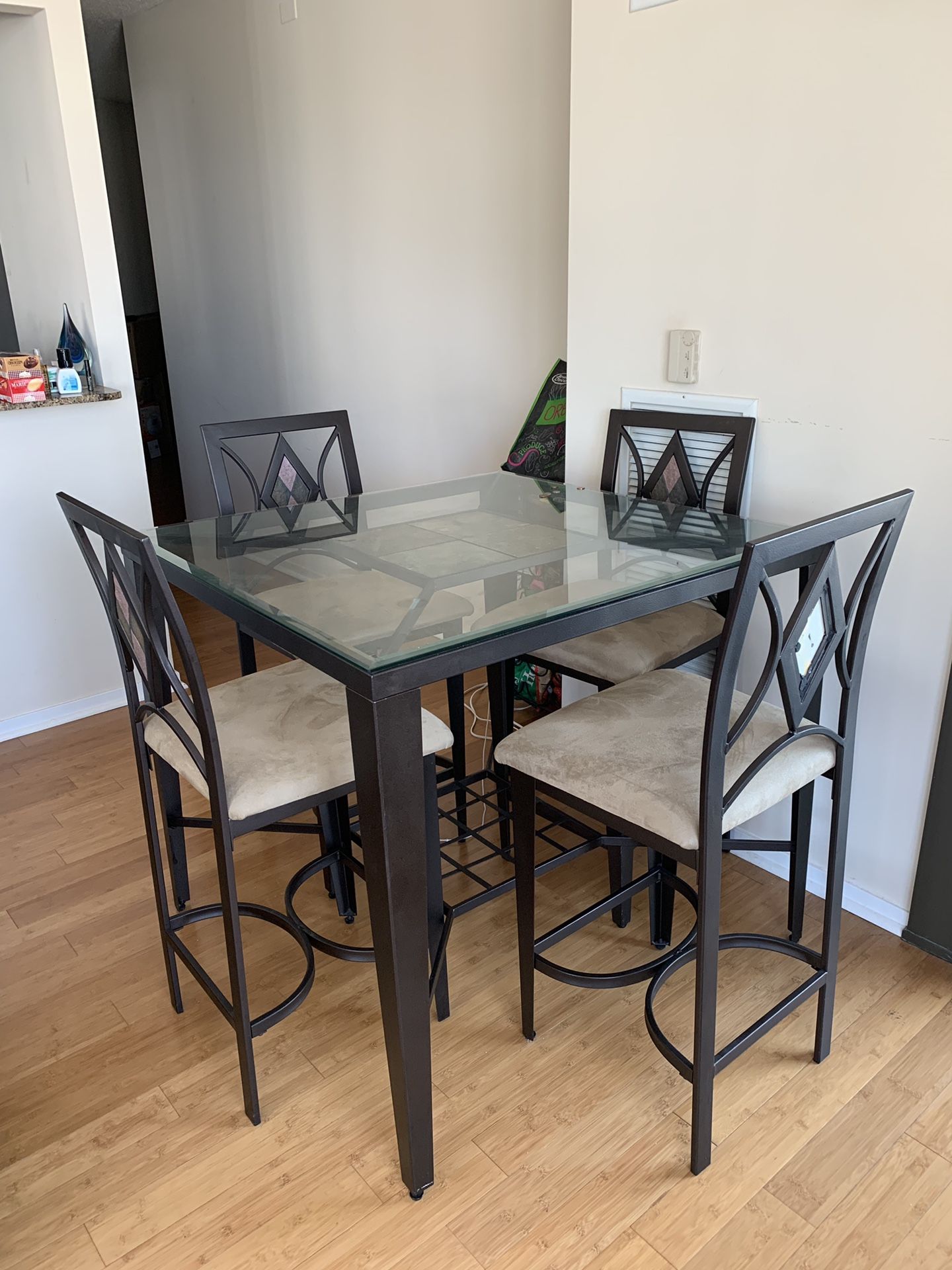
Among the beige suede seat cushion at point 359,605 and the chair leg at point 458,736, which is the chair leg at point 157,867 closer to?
the beige suede seat cushion at point 359,605

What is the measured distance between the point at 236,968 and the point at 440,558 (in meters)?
0.79

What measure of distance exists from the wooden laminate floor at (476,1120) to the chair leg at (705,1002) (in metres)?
0.07

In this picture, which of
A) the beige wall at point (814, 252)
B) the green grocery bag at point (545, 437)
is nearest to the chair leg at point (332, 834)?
the green grocery bag at point (545, 437)

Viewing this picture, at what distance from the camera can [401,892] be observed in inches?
51.6

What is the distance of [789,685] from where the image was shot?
1350mm

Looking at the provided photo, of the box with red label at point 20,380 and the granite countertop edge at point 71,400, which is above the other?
the box with red label at point 20,380

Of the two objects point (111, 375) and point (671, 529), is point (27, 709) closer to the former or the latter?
point (111, 375)

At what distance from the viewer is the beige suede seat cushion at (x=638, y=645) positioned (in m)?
1.95

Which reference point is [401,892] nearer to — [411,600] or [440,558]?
[411,600]

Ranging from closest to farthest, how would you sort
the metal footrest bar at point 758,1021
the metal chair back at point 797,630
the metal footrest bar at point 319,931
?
the metal chair back at point 797,630 → the metal footrest bar at point 758,1021 → the metal footrest bar at point 319,931

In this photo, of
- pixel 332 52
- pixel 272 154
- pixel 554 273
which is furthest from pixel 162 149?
pixel 554 273

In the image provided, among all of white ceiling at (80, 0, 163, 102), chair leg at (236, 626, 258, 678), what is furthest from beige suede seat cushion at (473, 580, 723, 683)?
white ceiling at (80, 0, 163, 102)

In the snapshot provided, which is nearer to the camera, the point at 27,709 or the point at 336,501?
the point at 336,501

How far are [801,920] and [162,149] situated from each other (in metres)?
4.49
